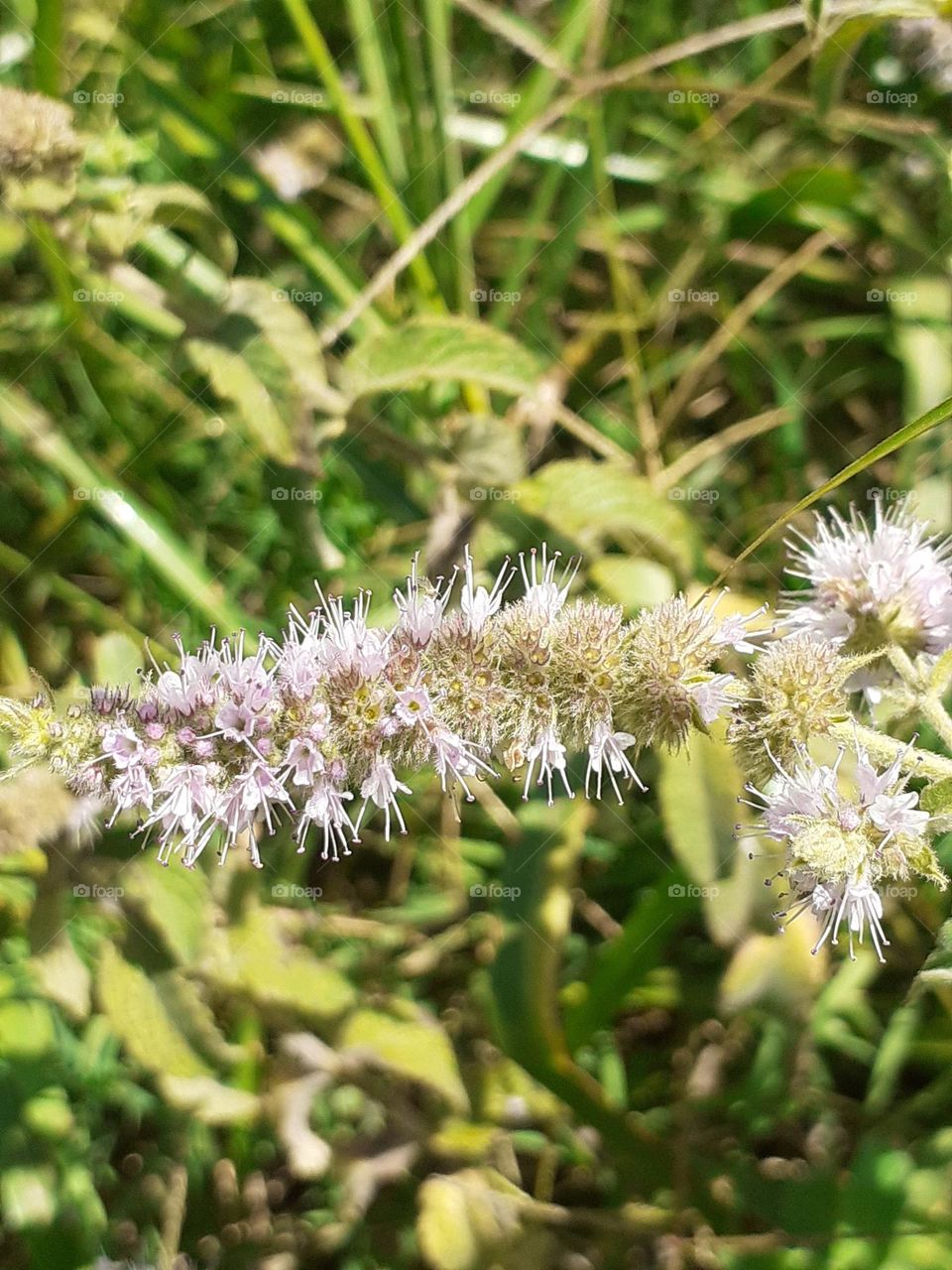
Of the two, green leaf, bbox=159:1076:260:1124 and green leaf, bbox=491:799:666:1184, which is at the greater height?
green leaf, bbox=491:799:666:1184

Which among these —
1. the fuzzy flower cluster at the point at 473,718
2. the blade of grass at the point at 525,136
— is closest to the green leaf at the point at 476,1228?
the fuzzy flower cluster at the point at 473,718

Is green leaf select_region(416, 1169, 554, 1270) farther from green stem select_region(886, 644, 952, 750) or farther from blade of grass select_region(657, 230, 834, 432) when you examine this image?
blade of grass select_region(657, 230, 834, 432)

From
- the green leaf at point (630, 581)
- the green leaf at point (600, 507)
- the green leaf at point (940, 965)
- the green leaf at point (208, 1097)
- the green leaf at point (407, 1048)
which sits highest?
the green leaf at point (600, 507)

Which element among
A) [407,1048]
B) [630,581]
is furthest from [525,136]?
[407,1048]

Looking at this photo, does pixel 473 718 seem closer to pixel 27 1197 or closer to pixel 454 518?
pixel 454 518

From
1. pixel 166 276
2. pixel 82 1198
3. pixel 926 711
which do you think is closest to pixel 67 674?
pixel 166 276

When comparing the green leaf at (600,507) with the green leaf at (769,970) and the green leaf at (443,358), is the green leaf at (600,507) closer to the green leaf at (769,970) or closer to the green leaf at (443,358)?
the green leaf at (443,358)

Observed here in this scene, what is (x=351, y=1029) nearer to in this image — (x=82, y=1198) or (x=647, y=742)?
(x=82, y=1198)

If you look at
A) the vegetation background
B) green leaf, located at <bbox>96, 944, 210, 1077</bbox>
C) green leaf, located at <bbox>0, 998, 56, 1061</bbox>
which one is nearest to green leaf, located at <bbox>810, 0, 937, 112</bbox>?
the vegetation background
